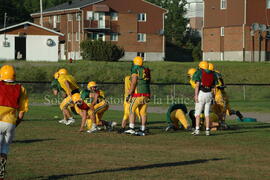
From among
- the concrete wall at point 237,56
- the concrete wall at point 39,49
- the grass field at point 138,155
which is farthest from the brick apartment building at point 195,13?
the grass field at point 138,155

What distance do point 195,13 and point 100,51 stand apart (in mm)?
56405

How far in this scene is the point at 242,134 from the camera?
64.7 ft

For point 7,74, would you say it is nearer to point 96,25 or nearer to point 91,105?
point 91,105

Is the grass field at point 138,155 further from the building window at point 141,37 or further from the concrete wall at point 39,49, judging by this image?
the building window at point 141,37

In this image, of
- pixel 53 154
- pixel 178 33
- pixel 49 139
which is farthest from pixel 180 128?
pixel 178 33

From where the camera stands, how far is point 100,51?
2906 inches

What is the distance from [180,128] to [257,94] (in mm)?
27746

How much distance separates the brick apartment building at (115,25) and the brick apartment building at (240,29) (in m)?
10.6

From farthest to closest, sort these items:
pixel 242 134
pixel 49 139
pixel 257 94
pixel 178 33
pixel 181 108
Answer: pixel 178 33
pixel 257 94
pixel 181 108
pixel 242 134
pixel 49 139

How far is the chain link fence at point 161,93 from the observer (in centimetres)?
4153

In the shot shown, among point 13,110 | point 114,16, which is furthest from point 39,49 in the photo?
point 13,110

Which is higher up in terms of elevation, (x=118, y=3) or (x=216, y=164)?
(x=118, y=3)

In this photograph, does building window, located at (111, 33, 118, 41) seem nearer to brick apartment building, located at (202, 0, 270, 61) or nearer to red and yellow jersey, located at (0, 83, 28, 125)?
brick apartment building, located at (202, 0, 270, 61)

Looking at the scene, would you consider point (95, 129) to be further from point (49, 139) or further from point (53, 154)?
point (53, 154)
